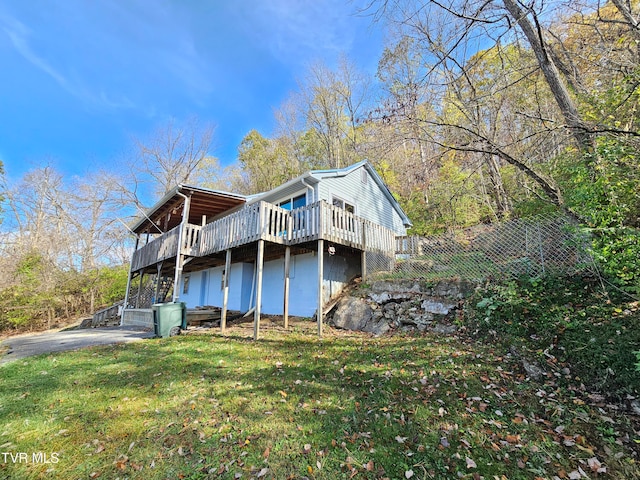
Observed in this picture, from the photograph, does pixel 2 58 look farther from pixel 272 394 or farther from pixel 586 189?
pixel 586 189

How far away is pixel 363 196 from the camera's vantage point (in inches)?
543

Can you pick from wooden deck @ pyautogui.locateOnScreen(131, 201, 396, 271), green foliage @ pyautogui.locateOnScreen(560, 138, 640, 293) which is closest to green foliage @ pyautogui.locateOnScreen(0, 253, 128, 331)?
wooden deck @ pyautogui.locateOnScreen(131, 201, 396, 271)

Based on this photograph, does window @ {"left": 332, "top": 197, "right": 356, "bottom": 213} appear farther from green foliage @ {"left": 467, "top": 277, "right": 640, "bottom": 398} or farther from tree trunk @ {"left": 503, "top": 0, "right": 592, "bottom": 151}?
tree trunk @ {"left": 503, "top": 0, "right": 592, "bottom": 151}

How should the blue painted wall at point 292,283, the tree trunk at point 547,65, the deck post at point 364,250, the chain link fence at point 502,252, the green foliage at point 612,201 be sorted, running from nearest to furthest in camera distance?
the green foliage at point 612,201 < the tree trunk at point 547,65 < the chain link fence at point 502,252 < the deck post at point 364,250 < the blue painted wall at point 292,283

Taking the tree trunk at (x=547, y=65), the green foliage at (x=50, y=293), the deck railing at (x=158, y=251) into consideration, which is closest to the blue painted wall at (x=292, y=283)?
the deck railing at (x=158, y=251)

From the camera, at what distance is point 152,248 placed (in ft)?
45.1

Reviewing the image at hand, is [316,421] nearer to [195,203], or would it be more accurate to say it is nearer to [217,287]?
[195,203]

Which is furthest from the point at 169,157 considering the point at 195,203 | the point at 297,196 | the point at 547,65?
the point at 547,65

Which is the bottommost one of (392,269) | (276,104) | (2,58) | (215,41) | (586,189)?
(392,269)

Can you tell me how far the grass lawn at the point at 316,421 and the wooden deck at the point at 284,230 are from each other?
4.04 metres

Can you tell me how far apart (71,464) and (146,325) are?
10.8 m

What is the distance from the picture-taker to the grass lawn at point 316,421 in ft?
8.80

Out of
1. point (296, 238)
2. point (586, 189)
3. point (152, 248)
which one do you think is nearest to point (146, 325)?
point (152, 248)

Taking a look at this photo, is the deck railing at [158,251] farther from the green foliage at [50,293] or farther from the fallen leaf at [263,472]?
the fallen leaf at [263,472]
